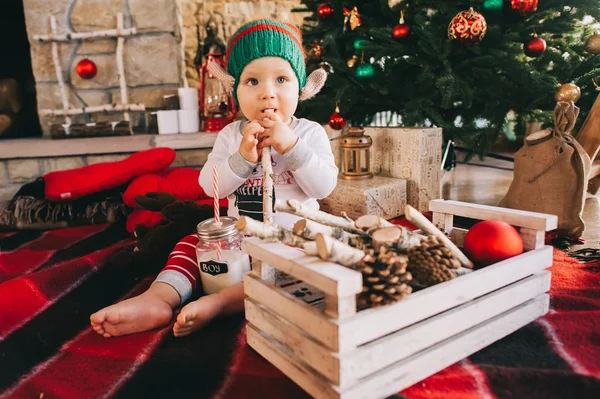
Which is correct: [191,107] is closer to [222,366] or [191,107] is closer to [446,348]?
[222,366]

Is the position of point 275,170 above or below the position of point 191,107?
below

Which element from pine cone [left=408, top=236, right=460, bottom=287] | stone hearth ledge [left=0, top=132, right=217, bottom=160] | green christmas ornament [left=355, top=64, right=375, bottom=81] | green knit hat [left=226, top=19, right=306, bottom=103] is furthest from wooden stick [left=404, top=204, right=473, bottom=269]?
stone hearth ledge [left=0, top=132, right=217, bottom=160]

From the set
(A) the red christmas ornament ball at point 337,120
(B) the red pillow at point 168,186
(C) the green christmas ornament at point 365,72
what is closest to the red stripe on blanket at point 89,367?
(B) the red pillow at point 168,186

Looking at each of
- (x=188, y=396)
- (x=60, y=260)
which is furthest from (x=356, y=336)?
(x=60, y=260)

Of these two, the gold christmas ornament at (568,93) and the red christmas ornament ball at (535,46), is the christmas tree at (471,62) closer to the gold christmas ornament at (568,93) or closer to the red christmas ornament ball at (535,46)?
the red christmas ornament ball at (535,46)

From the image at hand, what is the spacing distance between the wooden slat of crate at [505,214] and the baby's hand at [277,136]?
324 millimetres

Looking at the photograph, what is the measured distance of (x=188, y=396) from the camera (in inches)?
25.9

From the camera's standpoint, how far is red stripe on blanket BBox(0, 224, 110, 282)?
4.13 ft

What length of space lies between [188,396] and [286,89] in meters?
0.65

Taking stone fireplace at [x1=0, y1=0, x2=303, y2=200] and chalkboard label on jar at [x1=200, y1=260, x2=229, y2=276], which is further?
stone fireplace at [x1=0, y1=0, x2=303, y2=200]

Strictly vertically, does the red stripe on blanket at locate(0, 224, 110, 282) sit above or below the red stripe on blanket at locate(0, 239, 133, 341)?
below

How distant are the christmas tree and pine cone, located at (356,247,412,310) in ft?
3.77

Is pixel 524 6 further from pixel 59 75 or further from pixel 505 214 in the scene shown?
pixel 59 75

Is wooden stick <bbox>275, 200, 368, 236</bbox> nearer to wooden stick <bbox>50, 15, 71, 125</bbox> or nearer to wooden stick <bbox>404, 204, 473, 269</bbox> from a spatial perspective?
wooden stick <bbox>404, 204, 473, 269</bbox>
